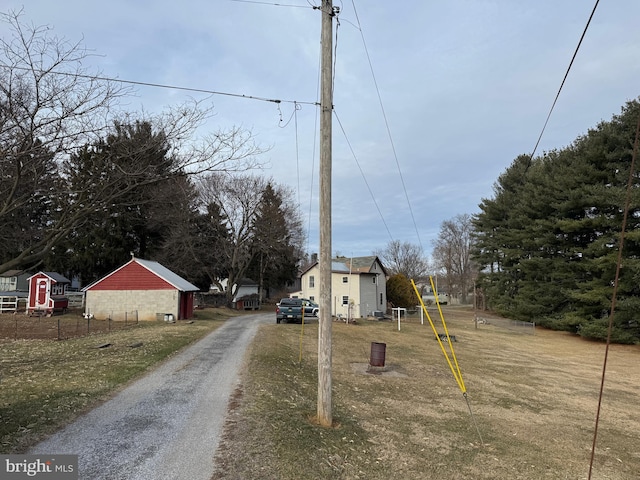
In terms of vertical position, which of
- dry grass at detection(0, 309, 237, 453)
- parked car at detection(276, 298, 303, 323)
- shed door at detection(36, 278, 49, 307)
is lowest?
dry grass at detection(0, 309, 237, 453)

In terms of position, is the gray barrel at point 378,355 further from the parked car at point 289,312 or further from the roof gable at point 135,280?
the roof gable at point 135,280

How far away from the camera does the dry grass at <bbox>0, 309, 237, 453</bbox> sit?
628 cm

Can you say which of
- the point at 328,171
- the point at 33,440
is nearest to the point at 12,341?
the point at 33,440

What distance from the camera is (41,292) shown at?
29828mm

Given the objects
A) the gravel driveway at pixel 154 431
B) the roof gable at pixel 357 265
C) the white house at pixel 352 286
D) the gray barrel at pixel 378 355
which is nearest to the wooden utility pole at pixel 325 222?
the gravel driveway at pixel 154 431

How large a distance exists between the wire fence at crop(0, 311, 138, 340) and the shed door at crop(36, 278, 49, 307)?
1618 millimetres

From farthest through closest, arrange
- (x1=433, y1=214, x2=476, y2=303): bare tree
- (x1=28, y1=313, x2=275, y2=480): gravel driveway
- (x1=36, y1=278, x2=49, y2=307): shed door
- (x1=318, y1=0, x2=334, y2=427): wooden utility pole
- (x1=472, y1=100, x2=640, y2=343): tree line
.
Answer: (x1=433, y1=214, x2=476, y2=303): bare tree, (x1=36, y1=278, x2=49, y2=307): shed door, (x1=472, y1=100, x2=640, y2=343): tree line, (x1=318, y1=0, x2=334, y2=427): wooden utility pole, (x1=28, y1=313, x2=275, y2=480): gravel driveway

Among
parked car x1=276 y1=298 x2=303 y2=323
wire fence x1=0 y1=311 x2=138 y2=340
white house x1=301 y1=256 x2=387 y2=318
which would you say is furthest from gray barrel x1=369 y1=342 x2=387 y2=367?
white house x1=301 y1=256 x2=387 y2=318

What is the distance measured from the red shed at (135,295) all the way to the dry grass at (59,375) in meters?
11.2

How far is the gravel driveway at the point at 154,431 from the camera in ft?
16.0

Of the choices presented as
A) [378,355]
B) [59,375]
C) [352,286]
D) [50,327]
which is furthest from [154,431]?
[352,286]

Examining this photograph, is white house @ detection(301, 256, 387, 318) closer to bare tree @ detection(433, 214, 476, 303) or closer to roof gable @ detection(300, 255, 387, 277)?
roof gable @ detection(300, 255, 387, 277)

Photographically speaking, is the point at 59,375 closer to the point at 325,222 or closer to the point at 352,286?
the point at 325,222

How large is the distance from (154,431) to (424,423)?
196 inches
